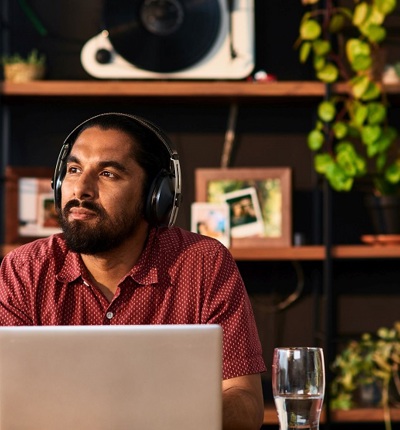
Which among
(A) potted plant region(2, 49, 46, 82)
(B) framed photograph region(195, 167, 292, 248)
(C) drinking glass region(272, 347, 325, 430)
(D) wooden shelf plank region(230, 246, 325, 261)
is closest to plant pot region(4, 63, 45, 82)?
(A) potted plant region(2, 49, 46, 82)

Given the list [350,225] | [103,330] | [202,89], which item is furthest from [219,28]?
[103,330]

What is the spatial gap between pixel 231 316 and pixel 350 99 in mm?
1645

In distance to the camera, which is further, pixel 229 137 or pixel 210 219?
pixel 229 137

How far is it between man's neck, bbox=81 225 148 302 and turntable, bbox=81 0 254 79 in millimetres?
1433

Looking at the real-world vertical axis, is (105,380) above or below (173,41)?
below

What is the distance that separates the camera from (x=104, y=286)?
1.89 meters

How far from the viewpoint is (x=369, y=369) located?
3.29 metres

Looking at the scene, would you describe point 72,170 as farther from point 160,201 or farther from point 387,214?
point 387,214

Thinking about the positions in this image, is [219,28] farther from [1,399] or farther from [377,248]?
[1,399]

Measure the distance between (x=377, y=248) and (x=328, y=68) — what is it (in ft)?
2.02

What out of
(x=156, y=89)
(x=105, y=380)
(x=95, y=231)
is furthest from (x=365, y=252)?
(x=105, y=380)

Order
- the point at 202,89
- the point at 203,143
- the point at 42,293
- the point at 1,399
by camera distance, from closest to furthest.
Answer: the point at 1,399, the point at 42,293, the point at 202,89, the point at 203,143

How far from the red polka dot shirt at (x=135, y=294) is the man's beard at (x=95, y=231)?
0.06 meters

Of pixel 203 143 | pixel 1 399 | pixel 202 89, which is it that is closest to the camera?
pixel 1 399
